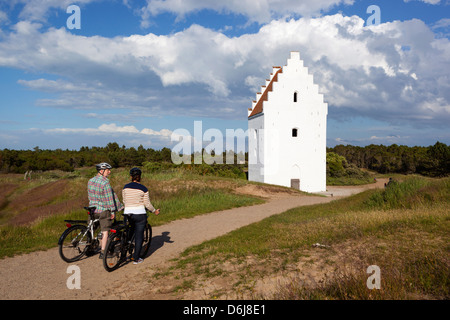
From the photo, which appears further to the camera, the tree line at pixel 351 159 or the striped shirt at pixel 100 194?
the tree line at pixel 351 159

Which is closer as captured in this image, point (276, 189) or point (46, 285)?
point (46, 285)

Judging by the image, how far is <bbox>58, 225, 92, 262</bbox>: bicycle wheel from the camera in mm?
6875

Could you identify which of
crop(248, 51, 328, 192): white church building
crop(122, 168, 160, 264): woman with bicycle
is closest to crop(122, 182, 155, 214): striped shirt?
crop(122, 168, 160, 264): woman with bicycle

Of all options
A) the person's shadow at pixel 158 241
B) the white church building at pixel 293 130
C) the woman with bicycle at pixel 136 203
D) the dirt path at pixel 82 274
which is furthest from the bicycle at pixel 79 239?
the white church building at pixel 293 130

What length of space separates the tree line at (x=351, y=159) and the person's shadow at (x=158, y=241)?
3062 centimetres

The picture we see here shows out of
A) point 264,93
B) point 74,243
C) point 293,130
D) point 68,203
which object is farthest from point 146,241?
point 264,93

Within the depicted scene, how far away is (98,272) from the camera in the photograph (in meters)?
6.35

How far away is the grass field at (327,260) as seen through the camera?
4434mm

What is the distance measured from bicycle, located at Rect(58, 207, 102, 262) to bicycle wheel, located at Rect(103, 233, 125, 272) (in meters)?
0.76

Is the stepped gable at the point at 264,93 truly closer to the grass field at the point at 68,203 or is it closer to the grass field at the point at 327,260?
the grass field at the point at 68,203

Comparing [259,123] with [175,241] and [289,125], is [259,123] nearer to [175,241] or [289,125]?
[289,125]

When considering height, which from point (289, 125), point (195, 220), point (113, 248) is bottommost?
point (195, 220)
